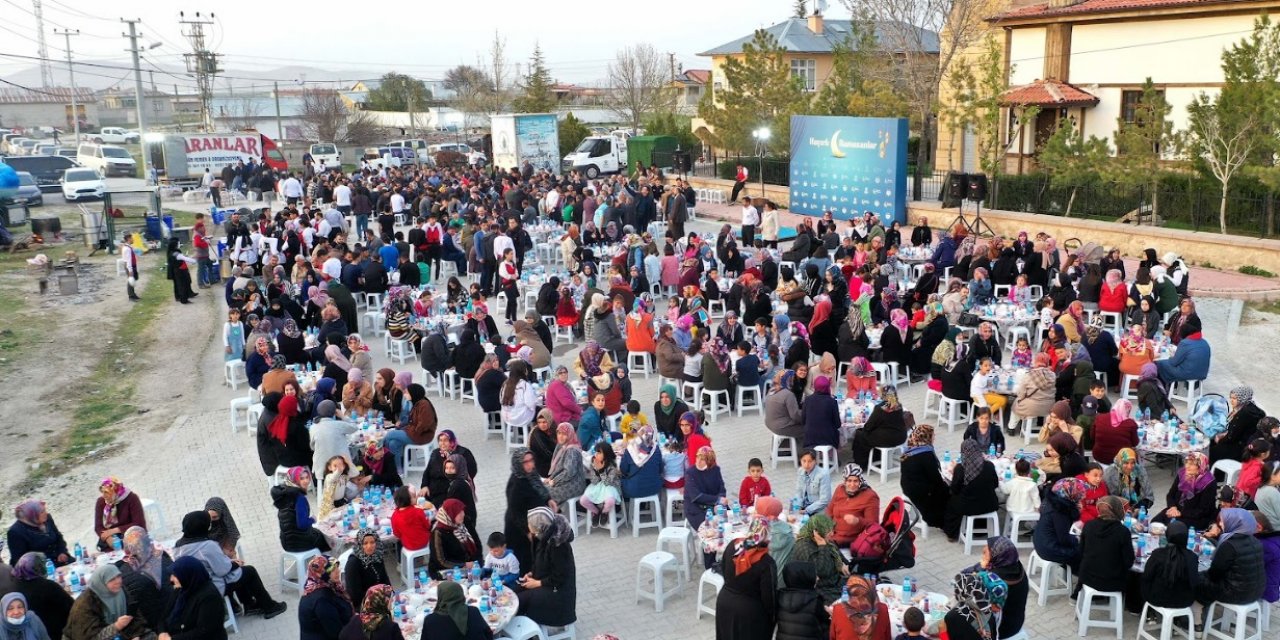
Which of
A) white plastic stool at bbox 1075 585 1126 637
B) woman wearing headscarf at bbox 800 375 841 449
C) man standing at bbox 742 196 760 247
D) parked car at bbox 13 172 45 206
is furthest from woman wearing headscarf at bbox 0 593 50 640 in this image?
parked car at bbox 13 172 45 206

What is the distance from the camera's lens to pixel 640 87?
61.1 meters

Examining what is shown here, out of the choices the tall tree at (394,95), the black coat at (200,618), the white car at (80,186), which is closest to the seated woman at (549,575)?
the black coat at (200,618)

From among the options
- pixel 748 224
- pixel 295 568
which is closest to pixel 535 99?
pixel 748 224

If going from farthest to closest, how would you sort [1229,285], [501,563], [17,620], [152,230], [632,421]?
[152,230]
[1229,285]
[632,421]
[501,563]
[17,620]

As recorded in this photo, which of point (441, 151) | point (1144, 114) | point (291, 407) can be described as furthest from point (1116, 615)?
point (441, 151)

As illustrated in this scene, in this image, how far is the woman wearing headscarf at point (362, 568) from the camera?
7391 mm

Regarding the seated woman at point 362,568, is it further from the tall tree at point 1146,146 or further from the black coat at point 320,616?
the tall tree at point 1146,146

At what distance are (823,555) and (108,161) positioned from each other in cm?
4746

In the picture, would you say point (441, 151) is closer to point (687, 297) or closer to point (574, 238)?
point (574, 238)

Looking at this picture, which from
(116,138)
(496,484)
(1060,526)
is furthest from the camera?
(116,138)

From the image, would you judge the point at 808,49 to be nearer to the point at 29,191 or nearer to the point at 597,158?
the point at 597,158

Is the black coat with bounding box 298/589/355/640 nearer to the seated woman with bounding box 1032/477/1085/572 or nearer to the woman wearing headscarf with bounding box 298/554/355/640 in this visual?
the woman wearing headscarf with bounding box 298/554/355/640

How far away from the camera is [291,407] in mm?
10477

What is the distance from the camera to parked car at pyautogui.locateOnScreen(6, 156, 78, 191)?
4169cm
